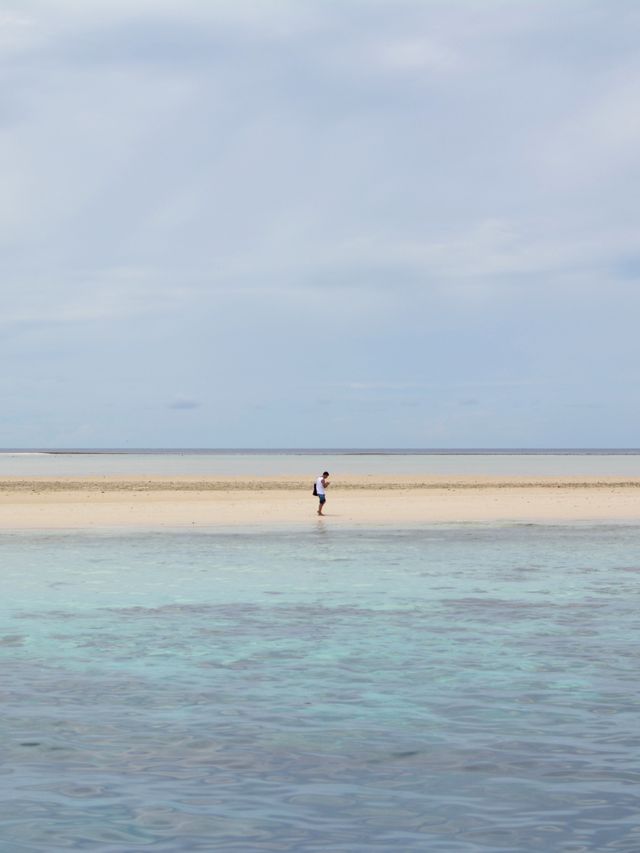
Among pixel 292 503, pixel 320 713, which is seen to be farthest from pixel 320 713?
pixel 292 503

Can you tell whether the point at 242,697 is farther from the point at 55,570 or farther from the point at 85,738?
the point at 55,570

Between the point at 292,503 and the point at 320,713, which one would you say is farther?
the point at 292,503

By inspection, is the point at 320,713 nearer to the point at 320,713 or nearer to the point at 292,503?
the point at 320,713

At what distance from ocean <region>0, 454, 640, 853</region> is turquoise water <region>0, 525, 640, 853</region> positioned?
31 millimetres

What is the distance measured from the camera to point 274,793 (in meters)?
9.08

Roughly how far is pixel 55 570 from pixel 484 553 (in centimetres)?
1125

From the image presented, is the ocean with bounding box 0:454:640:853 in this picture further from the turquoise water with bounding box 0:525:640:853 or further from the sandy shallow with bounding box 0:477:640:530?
the sandy shallow with bounding box 0:477:640:530

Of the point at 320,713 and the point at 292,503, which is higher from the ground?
the point at 292,503

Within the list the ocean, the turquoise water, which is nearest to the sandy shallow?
the ocean

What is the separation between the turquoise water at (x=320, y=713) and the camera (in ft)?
27.5

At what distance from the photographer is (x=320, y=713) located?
38.7 feet

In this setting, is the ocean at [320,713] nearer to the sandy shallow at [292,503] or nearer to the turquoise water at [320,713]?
the turquoise water at [320,713]

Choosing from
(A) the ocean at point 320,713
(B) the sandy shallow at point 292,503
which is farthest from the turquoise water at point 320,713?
(B) the sandy shallow at point 292,503

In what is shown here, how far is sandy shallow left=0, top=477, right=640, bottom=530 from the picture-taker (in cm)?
4250
